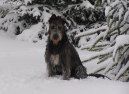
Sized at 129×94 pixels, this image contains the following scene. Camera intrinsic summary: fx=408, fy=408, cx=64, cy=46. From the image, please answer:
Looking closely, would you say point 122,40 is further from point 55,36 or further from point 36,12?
point 36,12

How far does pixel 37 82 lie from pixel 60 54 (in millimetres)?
533

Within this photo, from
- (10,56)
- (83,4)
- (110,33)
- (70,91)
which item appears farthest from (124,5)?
(83,4)

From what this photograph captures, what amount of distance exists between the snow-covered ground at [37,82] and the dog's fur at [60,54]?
14 cm

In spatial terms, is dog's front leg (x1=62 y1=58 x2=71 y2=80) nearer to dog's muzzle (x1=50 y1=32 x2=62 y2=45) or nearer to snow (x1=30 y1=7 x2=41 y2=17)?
dog's muzzle (x1=50 y1=32 x2=62 y2=45)

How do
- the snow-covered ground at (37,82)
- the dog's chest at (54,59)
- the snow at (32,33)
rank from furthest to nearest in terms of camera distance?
the snow at (32,33), the dog's chest at (54,59), the snow-covered ground at (37,82)

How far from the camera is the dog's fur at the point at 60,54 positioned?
5445mm

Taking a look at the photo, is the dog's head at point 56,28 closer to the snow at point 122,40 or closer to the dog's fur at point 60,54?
the dog's fur at point 60,54

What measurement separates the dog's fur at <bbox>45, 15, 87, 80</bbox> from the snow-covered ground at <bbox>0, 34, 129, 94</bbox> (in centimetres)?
14

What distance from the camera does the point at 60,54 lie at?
5582 mm

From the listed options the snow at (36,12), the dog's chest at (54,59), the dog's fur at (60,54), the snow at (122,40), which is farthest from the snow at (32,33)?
the snow at (122,40)

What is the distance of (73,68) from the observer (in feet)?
19.3

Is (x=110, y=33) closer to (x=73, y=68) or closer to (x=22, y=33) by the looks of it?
(x=73, y=68)

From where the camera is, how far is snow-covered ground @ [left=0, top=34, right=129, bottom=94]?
4.90 m

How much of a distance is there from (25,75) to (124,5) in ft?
5.55
